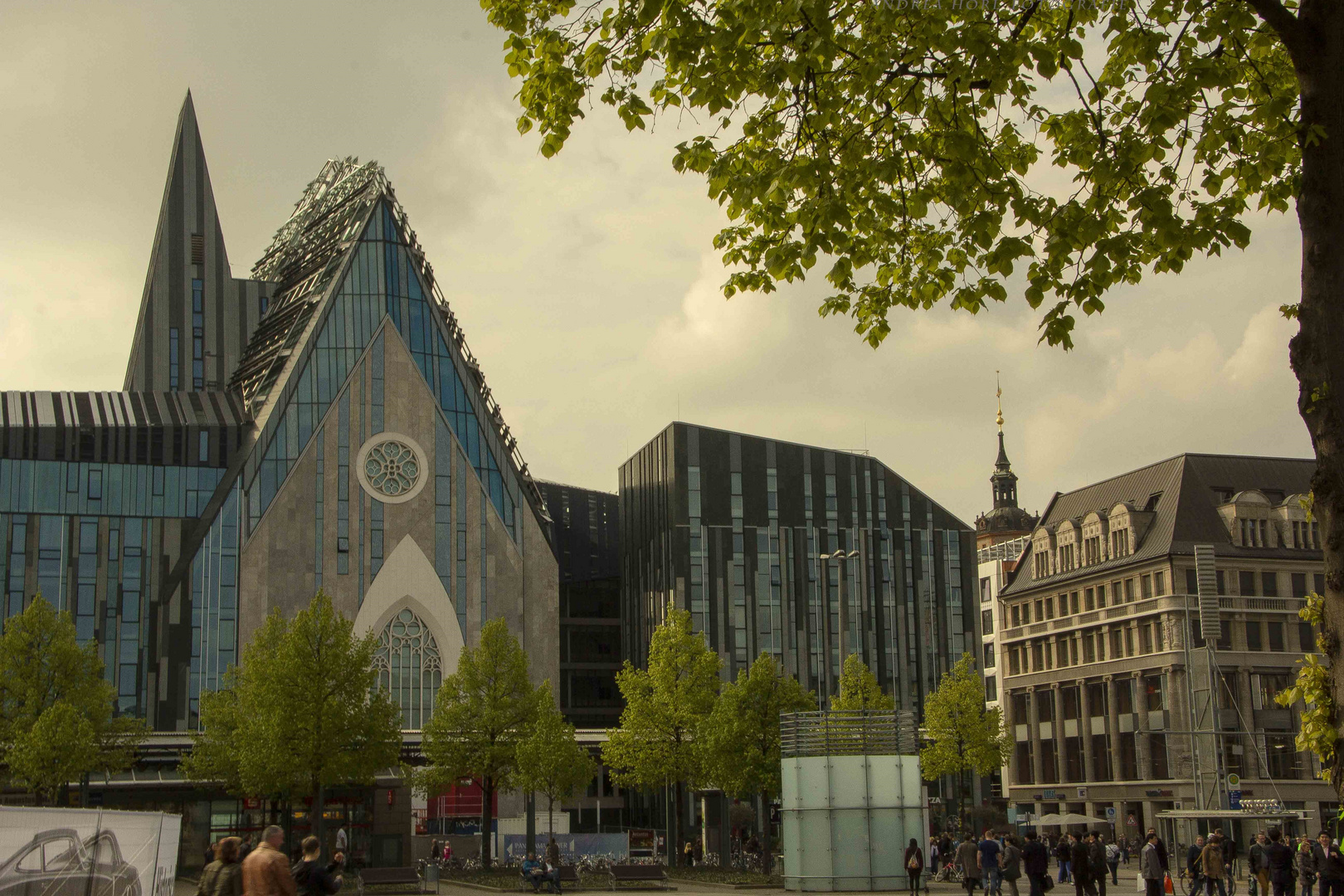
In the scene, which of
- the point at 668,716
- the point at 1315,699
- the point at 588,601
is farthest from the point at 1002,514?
the point at 1315,699

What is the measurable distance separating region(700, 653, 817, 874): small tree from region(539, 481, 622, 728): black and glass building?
51.6 meters

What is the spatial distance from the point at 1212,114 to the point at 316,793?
48.0 meters

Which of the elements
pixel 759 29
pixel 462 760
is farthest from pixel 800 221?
pixel 462 760

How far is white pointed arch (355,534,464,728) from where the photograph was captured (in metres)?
84.8

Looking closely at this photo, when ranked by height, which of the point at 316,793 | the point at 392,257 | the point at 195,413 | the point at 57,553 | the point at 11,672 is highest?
the point at 392,257

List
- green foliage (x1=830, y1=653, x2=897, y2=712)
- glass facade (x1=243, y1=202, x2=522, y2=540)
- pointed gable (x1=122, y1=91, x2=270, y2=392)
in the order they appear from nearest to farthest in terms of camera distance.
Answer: green foliage (x1=830, y1=653, x2=897, y2=712), glass facade (x1=243, y1=202, x2=522, y2=540), pointed gable (x1=122, y1=91, x2=270, y2=392)

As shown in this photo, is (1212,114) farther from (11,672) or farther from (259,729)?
(11,672)

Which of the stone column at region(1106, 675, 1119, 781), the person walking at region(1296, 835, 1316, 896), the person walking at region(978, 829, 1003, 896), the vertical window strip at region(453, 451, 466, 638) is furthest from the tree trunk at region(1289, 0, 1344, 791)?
the stone column at region(1106, 675, 1119, 781)

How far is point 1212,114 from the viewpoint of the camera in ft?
44.1

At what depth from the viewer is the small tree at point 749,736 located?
56.3 metres

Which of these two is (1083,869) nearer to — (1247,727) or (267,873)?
(267,873)

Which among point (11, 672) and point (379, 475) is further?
point (379, 475)

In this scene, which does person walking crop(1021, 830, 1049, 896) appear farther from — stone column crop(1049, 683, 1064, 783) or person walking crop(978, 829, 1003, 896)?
stone column crop(1049, 683, 1064, 783)

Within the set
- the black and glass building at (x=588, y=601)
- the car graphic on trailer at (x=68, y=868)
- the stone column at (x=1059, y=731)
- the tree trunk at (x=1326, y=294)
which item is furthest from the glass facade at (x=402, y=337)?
the tree trunk at (x=1326, y=294)
